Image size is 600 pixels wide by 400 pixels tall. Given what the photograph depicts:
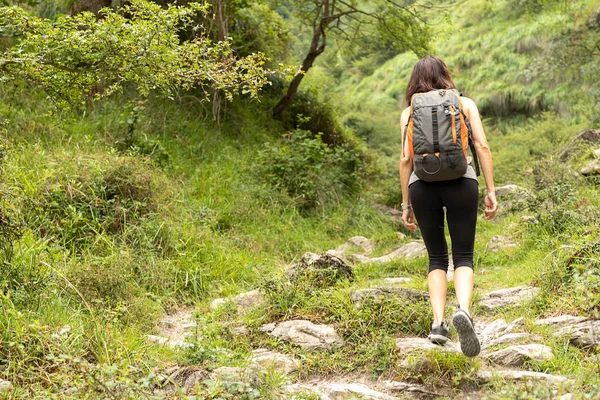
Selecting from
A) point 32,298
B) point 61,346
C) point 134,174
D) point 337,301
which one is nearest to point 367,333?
point 337,301

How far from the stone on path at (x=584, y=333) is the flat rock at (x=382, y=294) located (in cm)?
107

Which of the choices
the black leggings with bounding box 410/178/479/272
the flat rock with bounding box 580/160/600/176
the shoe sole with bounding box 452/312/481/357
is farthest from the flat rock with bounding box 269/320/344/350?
the flat rock with bounding box 580/160/600/176

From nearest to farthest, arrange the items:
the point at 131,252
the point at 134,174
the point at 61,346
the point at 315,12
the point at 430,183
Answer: the point at 61,346 → the point at 430,183 → the point at 131,252 → the point at 134,174 → the point at 315,12

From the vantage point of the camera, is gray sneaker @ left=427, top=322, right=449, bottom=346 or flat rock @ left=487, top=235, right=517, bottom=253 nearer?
gray sneaker @ left=427, top=322, right=449, bottom=346

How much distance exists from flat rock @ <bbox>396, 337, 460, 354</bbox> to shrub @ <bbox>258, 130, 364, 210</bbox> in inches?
192

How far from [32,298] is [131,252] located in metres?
1.59

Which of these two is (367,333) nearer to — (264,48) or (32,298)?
(32,298)

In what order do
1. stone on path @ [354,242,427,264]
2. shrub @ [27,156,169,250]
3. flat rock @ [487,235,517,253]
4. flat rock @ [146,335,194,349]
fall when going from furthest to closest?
stone on path @ [354,242,427,264] → flat rock @ [487,235,517,253] → shrub @ [27,156,169,250] → flat rock @ [146,335,194,349]

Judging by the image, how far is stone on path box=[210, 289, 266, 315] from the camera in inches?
190

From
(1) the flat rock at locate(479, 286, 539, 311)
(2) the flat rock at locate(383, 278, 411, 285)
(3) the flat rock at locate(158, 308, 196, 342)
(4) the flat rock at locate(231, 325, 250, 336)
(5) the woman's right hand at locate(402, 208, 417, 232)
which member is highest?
(5) the woman's right hand at locate(402, 208, 417, 232)

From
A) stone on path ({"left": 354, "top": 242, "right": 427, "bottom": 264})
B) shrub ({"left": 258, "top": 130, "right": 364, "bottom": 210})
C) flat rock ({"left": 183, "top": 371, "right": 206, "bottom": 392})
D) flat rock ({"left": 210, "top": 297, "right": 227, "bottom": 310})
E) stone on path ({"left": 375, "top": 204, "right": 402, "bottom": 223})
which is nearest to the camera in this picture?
flat rock ({"left": 183, "top": 371, "right": 206, "bottom": 392})

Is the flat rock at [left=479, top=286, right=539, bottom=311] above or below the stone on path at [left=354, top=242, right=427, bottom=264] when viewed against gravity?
above

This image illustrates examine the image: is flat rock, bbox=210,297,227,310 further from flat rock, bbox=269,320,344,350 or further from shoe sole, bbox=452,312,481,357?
shoe sole, bbox=452,312,481,357

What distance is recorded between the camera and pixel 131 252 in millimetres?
5629
